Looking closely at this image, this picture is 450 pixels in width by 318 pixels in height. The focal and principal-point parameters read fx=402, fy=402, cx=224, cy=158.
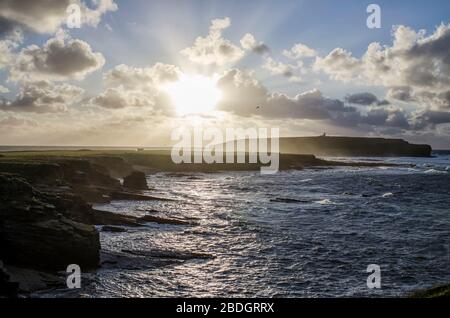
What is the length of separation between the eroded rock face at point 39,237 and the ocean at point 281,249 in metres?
1.87

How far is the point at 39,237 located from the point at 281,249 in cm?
1660

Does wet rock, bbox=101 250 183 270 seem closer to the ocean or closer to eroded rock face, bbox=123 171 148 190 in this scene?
the ocean

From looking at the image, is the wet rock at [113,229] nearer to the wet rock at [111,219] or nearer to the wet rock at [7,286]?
the wet rock at [111,219]

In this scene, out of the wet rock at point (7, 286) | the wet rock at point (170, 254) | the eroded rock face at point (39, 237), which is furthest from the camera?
the wet rock at point (170, 254)

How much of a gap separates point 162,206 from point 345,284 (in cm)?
3304

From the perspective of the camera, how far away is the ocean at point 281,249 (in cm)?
2133

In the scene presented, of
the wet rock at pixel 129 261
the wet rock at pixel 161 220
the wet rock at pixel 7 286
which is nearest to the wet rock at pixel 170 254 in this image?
the wet rock at pixel 129 261

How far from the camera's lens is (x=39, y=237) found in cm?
2277

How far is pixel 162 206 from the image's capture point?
51.8 m

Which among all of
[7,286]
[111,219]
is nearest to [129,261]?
[7,286]

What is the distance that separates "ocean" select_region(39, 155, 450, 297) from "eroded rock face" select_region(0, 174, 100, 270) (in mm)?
1873

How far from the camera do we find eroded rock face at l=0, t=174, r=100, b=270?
2217 cm

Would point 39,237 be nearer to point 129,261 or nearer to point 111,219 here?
point 129,261

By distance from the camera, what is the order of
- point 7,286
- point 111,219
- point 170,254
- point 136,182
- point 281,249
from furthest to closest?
point 136,182 → point 111,219 → point 281,249 → point 170,254 → point 7,286
